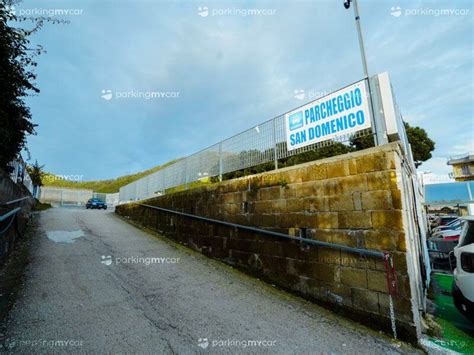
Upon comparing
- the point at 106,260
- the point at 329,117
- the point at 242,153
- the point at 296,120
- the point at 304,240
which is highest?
the point at 296,120

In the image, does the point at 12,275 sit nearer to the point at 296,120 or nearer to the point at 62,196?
the point at 296,120

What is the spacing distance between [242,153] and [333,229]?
315 cm

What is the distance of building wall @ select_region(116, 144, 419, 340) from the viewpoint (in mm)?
3285

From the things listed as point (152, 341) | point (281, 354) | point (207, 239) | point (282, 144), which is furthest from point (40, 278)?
point (282, 144)

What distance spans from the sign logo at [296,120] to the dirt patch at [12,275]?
5278 millimetres

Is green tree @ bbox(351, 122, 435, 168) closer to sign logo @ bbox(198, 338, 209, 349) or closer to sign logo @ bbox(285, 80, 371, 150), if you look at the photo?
sign logo @ bbox(285, 80, 371, 150)

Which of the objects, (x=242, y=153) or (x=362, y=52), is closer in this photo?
(x=362, y=52)

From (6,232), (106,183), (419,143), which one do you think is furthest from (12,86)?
(106,183)

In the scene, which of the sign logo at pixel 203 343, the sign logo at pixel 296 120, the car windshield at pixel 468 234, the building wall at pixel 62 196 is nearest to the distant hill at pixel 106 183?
the building wall at pixel 62 196

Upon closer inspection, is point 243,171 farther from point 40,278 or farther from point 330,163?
point 40,278

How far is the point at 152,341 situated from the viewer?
2.83 m

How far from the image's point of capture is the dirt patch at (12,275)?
10.7 feet

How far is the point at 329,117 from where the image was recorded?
179 inches

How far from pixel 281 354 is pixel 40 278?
4.29 metres
